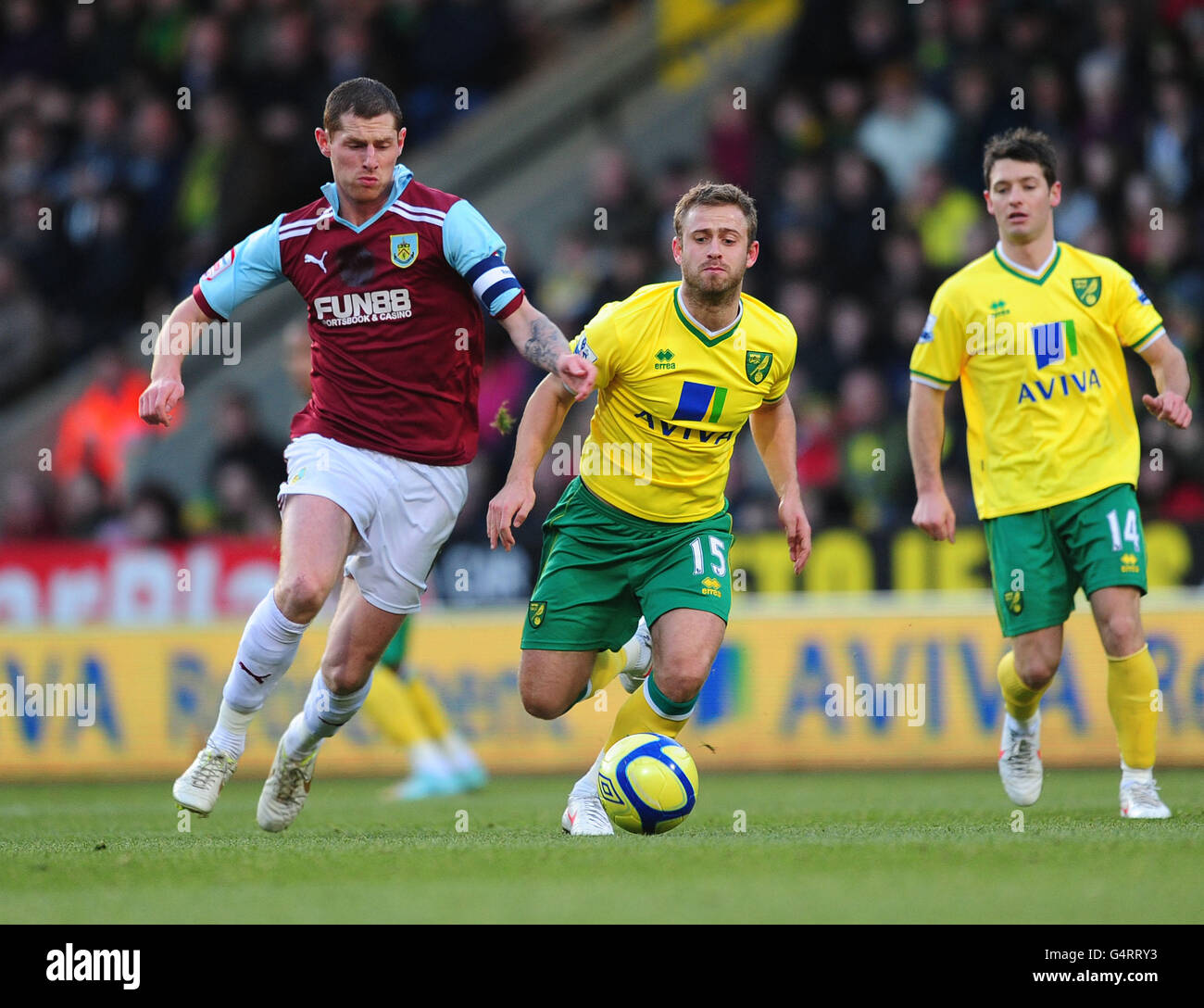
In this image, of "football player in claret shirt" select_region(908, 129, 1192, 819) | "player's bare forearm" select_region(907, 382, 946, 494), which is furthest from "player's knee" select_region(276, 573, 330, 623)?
"player's bare forearm" select_region(907, 382, 946, 494)

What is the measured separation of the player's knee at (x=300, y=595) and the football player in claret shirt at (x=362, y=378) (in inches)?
1.4

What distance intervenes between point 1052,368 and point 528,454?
2160 mm

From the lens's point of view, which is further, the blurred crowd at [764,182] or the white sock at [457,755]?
the blurred crowd at [764,182]

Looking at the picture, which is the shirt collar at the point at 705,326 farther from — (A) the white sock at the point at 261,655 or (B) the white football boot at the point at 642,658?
(A) the white sock at the point at 261,655

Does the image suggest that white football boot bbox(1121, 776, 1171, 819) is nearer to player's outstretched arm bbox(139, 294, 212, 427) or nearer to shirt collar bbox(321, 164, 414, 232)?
shirt collar bbox(321, 164, 414, 232)

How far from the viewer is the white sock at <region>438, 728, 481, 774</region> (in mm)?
9484

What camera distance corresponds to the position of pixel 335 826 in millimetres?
7277

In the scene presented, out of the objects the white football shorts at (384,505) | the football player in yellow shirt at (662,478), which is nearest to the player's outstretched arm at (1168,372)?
the football player in yellow shirt at (662,478)

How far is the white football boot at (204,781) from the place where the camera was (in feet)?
20.9

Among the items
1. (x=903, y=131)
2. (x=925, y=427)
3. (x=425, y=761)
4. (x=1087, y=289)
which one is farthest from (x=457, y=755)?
(x=903, y=131)

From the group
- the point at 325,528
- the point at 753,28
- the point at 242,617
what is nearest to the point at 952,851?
the point at 325,528

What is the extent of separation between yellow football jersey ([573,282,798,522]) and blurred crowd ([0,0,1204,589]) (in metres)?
5.52

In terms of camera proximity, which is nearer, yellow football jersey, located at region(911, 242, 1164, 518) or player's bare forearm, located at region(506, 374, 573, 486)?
player's bare forearm, located at region(506, 374, 573, 486)

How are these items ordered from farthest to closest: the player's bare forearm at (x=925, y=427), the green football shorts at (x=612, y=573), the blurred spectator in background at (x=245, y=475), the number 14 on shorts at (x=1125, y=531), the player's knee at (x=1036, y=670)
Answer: the blurred spectator in background at (x=245, y=475), the player's bare forearm at (x=925, y=427), the player's knee at (x=1036, y=670), the number 14 on shorts at (x=1125, y=531), the green football shorts at (x=612, y=573)
